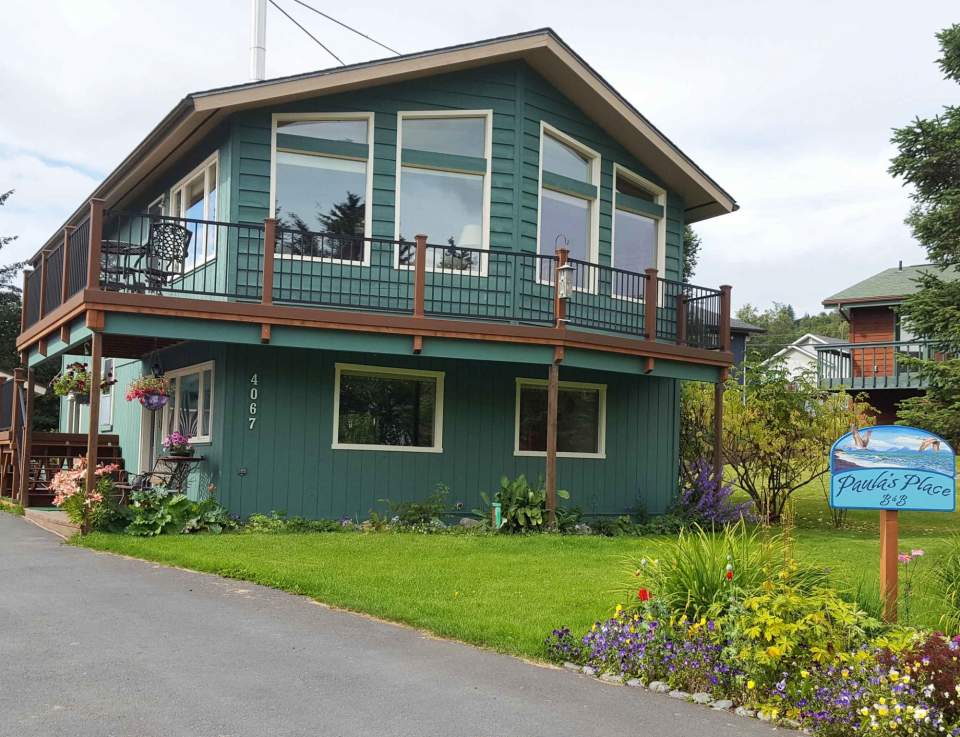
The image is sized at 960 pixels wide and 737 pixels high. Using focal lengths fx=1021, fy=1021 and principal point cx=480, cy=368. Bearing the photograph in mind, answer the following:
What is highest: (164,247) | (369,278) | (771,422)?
(164,247)

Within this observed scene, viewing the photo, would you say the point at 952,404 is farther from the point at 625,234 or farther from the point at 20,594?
the point at 20,594

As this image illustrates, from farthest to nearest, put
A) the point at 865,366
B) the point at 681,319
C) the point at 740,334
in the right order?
1. the point at 740,334
2. the point at 865,366
3. the point at 681,319

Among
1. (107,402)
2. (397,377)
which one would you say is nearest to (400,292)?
(397,377)

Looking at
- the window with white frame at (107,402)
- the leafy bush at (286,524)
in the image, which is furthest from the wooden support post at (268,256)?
the window with white frame at (107,402)

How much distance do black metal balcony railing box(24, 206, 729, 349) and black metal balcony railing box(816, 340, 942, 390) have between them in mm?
13108

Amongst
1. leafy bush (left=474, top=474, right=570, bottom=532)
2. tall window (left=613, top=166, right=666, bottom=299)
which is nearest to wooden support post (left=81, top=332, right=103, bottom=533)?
leafy bush (left=474, top=474, right=570, bottom=532)

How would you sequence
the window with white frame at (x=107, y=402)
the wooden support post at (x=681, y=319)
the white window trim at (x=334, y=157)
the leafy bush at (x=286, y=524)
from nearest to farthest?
the leafy bush at (x=286, y=524)
the white window trim at (x=334, y=157)
the wooden support post at (x=681, y=319)
the window with white frame at (x=107, y=402)

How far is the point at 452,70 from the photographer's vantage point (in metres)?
15.4

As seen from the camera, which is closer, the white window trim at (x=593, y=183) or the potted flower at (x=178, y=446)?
the potted flower at (x=178, y=446)

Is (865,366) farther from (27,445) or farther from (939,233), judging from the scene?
(27,445)

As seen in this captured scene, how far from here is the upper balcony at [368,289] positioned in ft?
42.7

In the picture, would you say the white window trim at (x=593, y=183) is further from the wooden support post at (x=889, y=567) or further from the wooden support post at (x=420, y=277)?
the wooden support post at (x=889, y=567)

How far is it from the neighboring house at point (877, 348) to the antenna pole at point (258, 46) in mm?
14851

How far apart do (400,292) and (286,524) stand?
368cm
